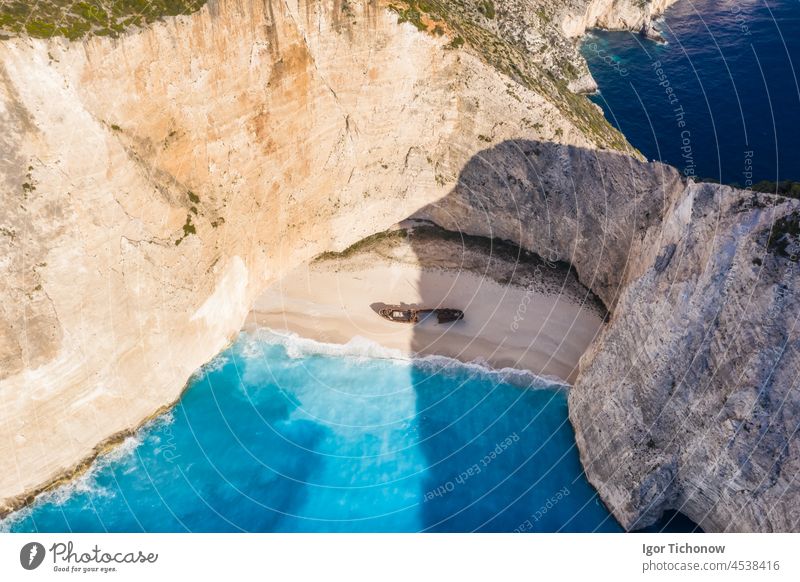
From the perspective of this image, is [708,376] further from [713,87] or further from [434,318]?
[713,87]

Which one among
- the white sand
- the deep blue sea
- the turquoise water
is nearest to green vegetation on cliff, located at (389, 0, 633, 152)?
the deep blue sea

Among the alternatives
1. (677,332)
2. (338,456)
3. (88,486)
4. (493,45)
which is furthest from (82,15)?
(677,332)

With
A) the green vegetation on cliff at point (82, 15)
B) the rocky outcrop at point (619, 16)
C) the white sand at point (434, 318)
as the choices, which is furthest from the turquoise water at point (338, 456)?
the rocky outcrop at point (619, 16)

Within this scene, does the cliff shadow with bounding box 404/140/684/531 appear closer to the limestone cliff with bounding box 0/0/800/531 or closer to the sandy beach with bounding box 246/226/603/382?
the sandy beach with bounding box 246/226/603/382
